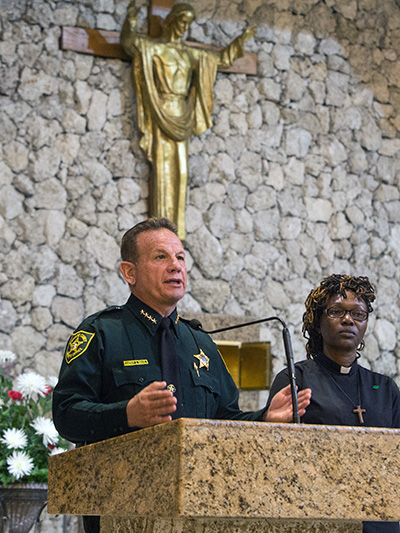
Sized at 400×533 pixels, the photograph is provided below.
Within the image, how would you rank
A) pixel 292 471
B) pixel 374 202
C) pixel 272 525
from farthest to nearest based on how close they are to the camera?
pixel 374 202 → pixel 272 525 → pixel 292 471

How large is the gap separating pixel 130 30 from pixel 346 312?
3203 millimetres

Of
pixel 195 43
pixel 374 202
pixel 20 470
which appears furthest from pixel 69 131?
pixel 20 470

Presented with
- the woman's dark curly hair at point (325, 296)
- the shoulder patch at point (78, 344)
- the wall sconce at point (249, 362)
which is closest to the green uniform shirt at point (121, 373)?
the shoulder patch at point (78, 344)

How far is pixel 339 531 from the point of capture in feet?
5.02

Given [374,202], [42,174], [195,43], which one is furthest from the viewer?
[374,202]

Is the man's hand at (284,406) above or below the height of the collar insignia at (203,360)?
below

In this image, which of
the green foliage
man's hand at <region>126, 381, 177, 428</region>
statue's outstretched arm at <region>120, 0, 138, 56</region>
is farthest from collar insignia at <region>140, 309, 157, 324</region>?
statue's outstretched arm at <region>120, 0, 138, 56</region>

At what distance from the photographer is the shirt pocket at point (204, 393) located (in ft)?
6.79

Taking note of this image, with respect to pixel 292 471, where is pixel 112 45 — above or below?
above

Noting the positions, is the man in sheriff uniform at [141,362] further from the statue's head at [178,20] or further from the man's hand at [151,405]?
the statue's head at [178,20]

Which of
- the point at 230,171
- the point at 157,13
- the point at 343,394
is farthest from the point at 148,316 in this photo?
the point at 157,13

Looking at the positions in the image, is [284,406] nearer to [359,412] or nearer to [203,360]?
[203,360]

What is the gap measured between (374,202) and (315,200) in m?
0.46

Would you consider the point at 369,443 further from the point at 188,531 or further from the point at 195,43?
the point at 195,43
